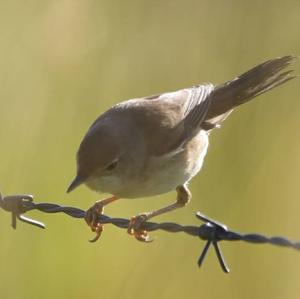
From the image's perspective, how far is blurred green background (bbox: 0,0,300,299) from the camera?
4.07m

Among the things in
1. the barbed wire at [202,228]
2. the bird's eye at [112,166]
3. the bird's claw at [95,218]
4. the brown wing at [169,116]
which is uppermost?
the brown wing at [169,116]

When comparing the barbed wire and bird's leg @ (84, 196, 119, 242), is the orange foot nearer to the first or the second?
the barbed wire

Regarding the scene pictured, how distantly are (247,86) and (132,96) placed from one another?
92 centimetres

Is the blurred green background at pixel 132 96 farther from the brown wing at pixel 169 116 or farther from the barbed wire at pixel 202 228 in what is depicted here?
the barbed wire at pixel 202 228

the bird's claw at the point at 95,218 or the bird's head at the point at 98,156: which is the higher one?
the bird's head at the point at 98,156

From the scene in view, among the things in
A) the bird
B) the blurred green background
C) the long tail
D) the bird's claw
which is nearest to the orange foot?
the bird

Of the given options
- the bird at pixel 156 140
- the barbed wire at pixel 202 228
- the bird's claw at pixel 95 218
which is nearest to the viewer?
the barbed wire at pixel 202 228

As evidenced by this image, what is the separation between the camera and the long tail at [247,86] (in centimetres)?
399

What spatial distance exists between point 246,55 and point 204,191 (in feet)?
3.15

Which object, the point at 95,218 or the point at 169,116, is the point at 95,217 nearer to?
the point at 95,218

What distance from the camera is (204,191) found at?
14.4 ft

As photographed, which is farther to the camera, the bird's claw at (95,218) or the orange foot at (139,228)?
the bird's claw at (95,218)

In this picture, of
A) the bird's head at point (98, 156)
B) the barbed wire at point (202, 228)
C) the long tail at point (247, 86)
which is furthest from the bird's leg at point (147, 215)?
the long tail at point (247, 86)

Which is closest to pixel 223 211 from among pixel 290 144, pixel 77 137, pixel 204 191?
pixel 204 191
